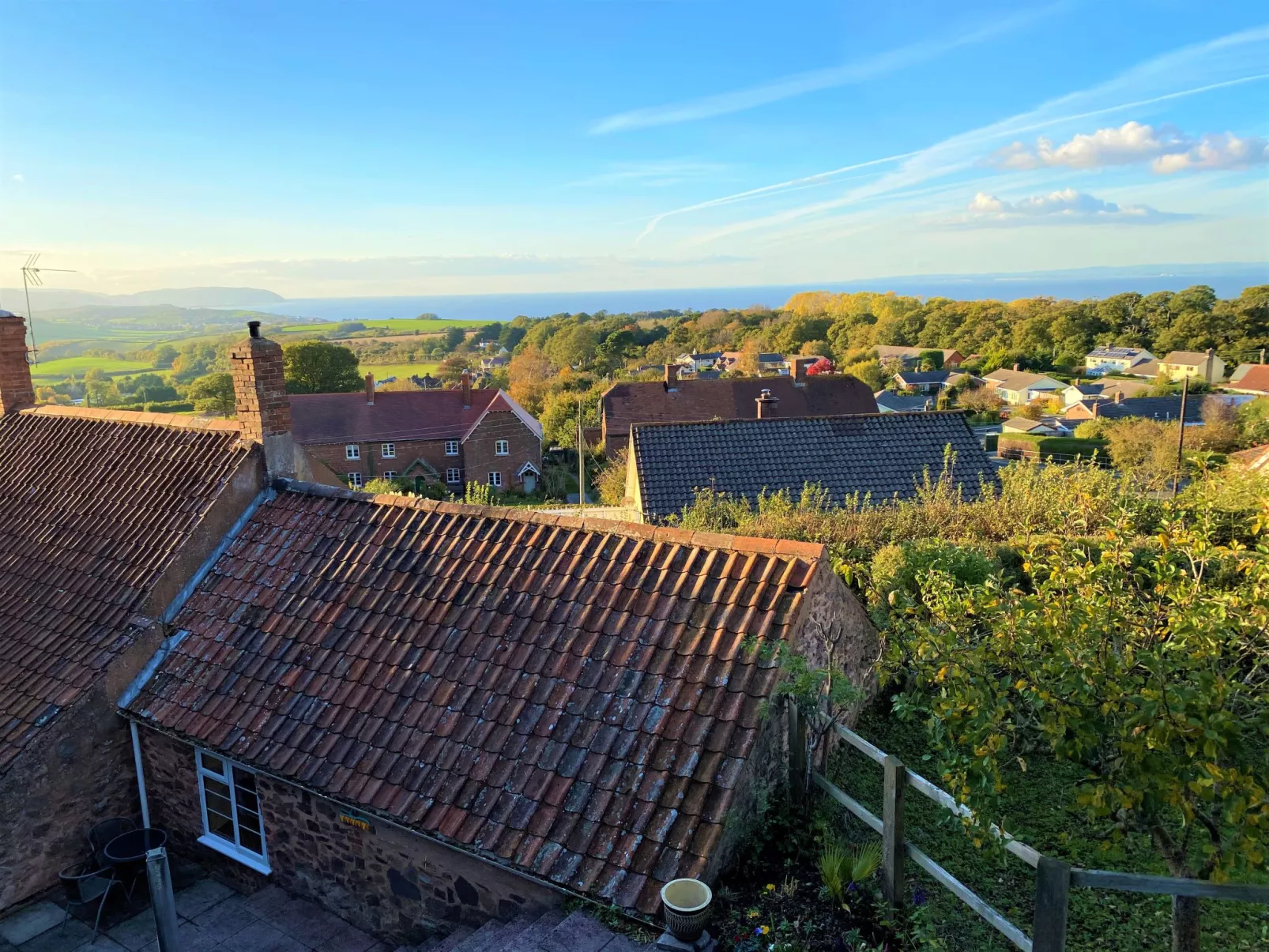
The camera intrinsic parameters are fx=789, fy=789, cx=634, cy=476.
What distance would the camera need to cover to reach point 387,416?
173ft

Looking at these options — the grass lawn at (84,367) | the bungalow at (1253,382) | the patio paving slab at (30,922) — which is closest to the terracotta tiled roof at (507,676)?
the patio paving slab at (30,922)

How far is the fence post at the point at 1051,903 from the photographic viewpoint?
4.15 metres

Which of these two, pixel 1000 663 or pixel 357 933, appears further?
pixel 357 933

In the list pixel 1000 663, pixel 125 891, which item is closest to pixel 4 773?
pixel 125 891

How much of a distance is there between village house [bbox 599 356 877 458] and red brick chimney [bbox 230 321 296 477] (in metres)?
38.6

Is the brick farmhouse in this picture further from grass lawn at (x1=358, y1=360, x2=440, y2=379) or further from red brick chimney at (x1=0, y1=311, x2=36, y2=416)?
grass lawn at (x1=358, y1=360, x2=440, y2=379)

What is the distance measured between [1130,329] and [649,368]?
232ft

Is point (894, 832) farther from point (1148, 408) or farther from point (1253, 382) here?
point (1253, 382)

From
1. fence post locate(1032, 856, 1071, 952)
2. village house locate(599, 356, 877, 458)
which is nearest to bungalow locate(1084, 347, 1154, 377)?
village house locate(599, 356, 877, 458)

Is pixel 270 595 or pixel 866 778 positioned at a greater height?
pixel 270 595

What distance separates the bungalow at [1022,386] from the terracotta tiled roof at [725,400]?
48214 millimetres

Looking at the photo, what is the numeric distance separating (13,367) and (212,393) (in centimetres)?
6706

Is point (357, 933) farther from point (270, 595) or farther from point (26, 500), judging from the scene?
point (26, 500)

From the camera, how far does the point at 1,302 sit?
16438mm
